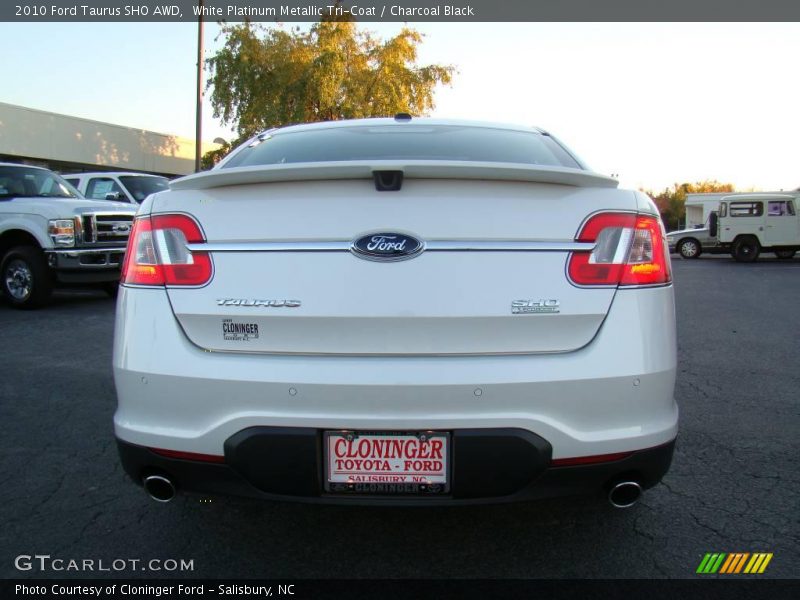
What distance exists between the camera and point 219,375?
2.07 metres

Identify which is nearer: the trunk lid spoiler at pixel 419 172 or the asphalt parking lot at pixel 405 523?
the trunk lid spoiler at pixel 419 172

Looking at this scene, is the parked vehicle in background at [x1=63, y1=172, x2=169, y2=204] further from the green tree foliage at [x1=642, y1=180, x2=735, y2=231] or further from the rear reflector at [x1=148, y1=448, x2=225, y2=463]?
the green tree foliage at [x1=642, y1=180, x2=735, y2=231]

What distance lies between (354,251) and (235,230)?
15.4 inches

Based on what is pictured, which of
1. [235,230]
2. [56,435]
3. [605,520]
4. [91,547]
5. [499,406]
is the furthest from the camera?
[56,435]

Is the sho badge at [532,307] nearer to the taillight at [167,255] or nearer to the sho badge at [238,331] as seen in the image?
the sho badge at [238,331]

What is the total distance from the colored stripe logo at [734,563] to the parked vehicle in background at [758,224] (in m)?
22.1

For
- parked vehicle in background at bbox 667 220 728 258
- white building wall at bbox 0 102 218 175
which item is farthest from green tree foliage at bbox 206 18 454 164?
parked vehicle in background at bbox 667 220 728 258

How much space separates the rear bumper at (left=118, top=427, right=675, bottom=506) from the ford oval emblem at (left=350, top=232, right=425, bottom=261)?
0.55 m

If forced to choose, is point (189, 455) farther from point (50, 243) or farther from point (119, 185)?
point (119, 185)

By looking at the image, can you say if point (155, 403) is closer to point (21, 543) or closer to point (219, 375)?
point (219, 375)

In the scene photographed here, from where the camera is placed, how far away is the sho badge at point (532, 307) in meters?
2.06

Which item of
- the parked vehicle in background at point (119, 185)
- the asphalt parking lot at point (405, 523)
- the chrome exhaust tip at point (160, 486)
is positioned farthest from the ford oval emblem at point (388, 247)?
the parked vehicle in background at point (119, 185)

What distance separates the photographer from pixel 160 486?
224cm

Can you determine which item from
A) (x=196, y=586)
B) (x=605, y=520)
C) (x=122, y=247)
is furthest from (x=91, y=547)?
(x=122, y=247)
